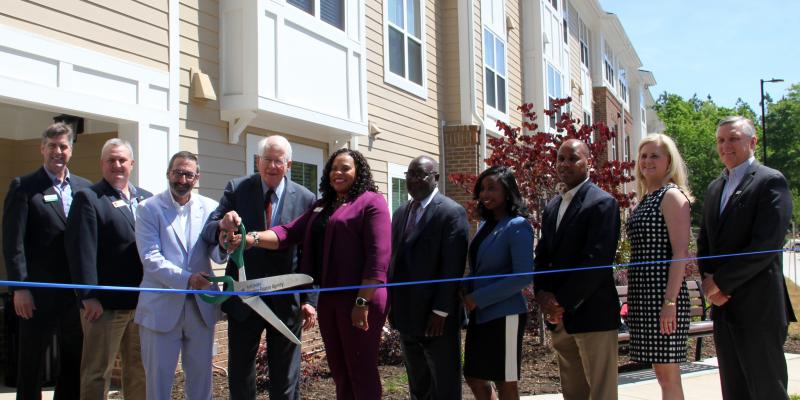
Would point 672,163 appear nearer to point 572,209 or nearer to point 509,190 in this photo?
point 572,209

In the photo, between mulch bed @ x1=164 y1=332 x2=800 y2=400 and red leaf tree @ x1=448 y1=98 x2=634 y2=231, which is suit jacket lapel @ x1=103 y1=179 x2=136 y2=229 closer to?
mulch bed @ x1=164 y1=332 x2=800 y2=400

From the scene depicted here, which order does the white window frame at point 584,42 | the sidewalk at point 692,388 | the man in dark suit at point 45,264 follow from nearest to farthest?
the man in dark suit at point 45,264 → the sidewalk at point 692,388 → the white window frame at point 584,42

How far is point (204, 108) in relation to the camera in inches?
299

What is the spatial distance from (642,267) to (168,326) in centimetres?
292

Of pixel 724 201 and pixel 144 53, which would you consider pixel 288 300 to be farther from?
pixel 144 53

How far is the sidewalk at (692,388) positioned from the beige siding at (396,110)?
204 inches

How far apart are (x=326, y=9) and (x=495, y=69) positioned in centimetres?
662

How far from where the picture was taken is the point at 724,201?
455 cm

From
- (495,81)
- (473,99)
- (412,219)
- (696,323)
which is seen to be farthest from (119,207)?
(495,81)

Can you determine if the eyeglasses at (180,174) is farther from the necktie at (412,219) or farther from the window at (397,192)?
the window at (397,192)

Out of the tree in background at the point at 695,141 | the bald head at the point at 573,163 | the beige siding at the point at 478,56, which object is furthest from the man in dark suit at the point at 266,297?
the tree in background at the point at 695,141

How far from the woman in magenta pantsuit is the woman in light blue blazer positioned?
23.1 inches

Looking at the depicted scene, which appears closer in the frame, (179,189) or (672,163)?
(179,189)

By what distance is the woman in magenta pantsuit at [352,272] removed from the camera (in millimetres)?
4215
